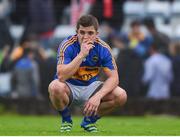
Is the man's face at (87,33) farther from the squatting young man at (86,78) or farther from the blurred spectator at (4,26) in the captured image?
the blurred spectator at (4,26)

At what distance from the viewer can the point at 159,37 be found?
885 inches

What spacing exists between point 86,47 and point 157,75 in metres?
10.7

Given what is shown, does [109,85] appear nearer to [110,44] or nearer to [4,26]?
[110,44]

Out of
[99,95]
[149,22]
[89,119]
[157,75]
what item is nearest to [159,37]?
[149,22]

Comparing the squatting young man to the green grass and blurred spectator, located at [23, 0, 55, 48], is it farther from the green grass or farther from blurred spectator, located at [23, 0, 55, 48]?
blurred spectator, located at [23, 0, 55, 48]

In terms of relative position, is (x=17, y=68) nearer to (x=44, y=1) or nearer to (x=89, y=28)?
(x=44, y=1)

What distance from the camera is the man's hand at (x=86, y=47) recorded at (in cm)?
1154

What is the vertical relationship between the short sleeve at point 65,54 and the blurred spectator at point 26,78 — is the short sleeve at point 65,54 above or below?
above

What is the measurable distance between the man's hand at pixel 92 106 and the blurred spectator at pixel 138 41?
10.8m

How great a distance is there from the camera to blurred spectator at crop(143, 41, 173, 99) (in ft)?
72.5

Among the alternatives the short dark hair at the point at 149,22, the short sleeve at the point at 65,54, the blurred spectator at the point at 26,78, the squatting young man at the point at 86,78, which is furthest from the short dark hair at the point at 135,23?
the short sleeve at the point at 65,54

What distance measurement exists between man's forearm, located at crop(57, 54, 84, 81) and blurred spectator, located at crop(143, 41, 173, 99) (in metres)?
10.6

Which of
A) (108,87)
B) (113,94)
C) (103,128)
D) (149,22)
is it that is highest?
(149,22)

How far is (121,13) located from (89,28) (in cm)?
1171
